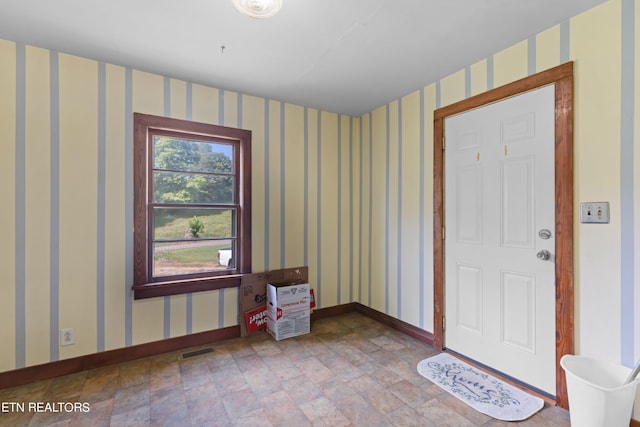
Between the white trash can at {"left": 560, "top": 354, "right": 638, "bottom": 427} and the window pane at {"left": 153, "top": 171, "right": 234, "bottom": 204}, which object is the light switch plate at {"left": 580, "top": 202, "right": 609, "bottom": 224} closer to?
the white trash can at {"left": 560, "top": 354, "right": 638, "bottom": 427}

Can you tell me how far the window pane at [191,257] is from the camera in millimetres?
2725

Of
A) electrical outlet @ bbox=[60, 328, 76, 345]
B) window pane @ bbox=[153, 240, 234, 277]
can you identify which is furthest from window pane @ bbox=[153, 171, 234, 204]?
electrical outlet @ bbox=[60, 328, 76, 345]

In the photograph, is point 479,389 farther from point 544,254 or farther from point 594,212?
point 594,212

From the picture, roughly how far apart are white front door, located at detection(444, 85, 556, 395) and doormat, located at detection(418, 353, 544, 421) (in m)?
0.13

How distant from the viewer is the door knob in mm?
1981

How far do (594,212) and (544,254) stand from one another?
1.23ft

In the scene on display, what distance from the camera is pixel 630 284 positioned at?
1.66 m

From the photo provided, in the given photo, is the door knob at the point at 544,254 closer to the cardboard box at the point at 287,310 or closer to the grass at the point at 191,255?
the cardboard box at the point at 287,310

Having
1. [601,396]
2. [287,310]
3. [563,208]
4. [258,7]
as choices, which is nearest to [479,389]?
[601,396]

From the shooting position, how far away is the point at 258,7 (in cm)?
165

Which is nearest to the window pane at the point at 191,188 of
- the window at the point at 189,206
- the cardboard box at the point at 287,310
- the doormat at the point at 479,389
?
the window at the point at 189,206

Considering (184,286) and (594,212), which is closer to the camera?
(594,212)

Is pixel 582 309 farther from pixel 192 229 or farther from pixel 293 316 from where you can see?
pixel 192 229

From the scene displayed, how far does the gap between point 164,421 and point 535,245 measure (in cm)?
261
